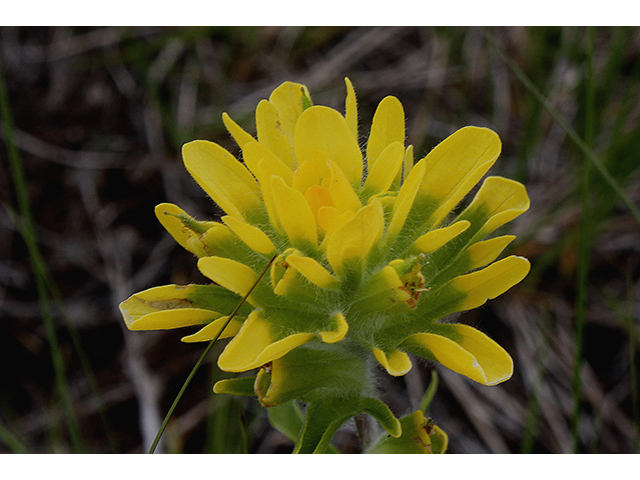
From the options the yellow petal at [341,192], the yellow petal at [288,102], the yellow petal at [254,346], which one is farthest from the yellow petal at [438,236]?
the yellow petal at [288,102]

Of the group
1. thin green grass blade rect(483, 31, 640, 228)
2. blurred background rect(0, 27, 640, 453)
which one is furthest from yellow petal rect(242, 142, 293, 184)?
blurred background rect(0, 27, 640, 453)

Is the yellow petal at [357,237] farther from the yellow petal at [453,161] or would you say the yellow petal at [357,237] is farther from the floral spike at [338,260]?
the yellow petal at [453,161]

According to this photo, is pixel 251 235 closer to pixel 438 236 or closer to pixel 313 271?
pixel 313 271

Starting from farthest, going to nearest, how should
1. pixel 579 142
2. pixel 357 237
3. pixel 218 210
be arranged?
1. pixel 218 210
2. pixel 579 142
3. pixel 357 237

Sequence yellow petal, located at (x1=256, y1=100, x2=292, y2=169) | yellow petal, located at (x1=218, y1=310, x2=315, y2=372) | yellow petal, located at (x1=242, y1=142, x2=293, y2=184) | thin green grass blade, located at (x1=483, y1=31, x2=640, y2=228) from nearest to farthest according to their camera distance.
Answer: yellow petal, located at (x1=218, y1=310, x2=315, y2=372), yellow petal, located at (x1=242, y1=142, x2=293, y2=184), yellow petal, located at (x1=256, y1=100, x2=292, y2=169), thin green grass blade, located at (x1=483, y1=31, x2=640, y2=228)

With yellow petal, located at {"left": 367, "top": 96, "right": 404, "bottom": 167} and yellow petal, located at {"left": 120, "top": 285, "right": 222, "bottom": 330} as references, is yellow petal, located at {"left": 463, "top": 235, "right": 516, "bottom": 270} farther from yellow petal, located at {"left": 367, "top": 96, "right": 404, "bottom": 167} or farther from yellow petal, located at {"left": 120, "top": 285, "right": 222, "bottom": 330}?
yellow petal, located at {"left": 120, "top": 285, "right": 222, "bottom": 330}

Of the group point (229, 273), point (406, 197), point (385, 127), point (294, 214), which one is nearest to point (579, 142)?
point (385, 127)
